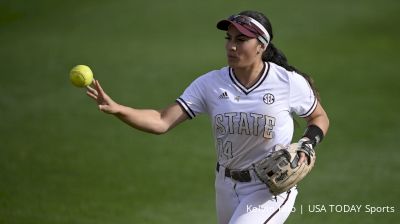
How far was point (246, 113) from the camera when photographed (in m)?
5.57

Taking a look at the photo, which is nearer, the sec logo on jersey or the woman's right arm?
the woman's right arm

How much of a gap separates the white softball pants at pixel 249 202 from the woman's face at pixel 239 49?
2.85 ft

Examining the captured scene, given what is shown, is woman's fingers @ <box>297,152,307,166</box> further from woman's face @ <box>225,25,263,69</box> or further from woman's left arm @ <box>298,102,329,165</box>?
woman's face @ <box>225,25,263,69</box>

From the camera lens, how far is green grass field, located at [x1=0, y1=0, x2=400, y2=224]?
902 centimetres

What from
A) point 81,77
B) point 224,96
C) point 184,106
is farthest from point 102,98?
point 224,96

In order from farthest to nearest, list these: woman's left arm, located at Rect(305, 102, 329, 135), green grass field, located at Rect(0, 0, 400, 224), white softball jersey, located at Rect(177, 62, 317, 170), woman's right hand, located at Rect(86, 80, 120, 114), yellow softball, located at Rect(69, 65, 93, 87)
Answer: green grass field, located at Rect(0, 0, 400, 224) < woman's left arm, located at Rect(305, 102, 329, 135) < white softball jersey, located at Rect(177, 62, 317, 170) < yellow softball, located at Rect(69, 65, 93, 87) < woman's right hand, located at Rect(86, 80, 120, 114)

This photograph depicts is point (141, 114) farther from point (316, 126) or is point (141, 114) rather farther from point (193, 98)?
point (316, 126)

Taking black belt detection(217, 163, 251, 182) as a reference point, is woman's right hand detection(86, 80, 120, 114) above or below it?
above

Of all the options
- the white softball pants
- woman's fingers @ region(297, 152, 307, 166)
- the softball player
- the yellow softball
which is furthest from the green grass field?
the yellow softball

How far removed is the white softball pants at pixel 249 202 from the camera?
5.46 metres

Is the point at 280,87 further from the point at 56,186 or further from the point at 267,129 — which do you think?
the point at 56,186

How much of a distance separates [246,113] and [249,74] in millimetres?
333

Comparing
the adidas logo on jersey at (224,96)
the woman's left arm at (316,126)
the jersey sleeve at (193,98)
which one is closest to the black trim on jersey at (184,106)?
the jersey sleeve at (193,98)

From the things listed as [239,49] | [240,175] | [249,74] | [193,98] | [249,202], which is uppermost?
[239,49]
